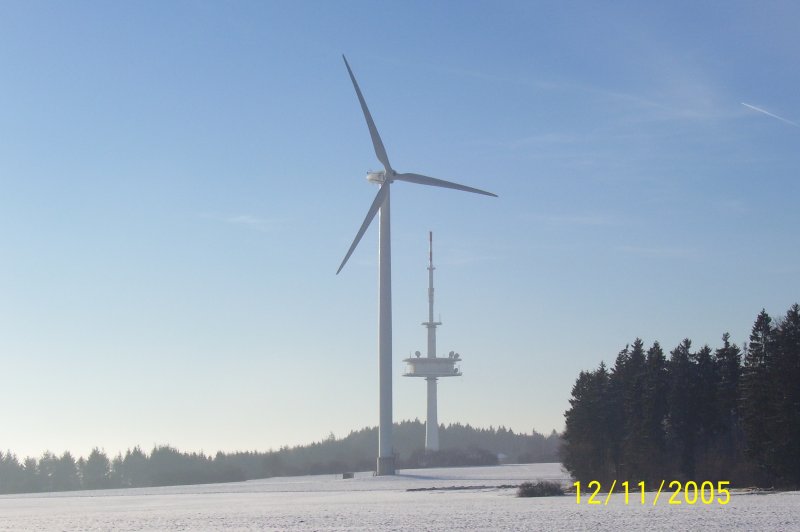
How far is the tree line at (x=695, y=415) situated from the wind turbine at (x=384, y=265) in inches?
827

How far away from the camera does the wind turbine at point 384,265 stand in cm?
12150

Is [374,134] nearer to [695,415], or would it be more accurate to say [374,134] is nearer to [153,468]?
[695,415]

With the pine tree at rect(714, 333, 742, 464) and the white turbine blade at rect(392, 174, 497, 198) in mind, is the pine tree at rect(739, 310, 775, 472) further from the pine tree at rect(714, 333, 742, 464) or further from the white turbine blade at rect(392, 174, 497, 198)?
the white turbine blade at rect(392, 174, 497, 198)

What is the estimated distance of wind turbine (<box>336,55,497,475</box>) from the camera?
122 m

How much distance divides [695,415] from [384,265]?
43.0 meters

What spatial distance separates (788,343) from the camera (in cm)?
7581

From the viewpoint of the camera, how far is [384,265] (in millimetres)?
123438

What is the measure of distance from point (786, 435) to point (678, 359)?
22580mm

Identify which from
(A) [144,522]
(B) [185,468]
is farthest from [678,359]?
(B) [185,468]

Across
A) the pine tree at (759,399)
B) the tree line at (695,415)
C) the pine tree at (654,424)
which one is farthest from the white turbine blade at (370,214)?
the pine tree at (759,399)

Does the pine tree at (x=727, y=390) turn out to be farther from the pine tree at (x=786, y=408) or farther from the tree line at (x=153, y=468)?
the tree line at (x=153, y=468)

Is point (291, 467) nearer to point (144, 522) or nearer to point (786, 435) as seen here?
point (786, 435)

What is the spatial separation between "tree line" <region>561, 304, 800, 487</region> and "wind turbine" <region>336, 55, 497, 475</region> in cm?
2100

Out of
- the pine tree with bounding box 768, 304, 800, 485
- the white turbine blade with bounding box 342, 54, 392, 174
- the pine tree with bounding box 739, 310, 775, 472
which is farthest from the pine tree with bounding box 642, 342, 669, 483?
the white turbine blade with bounding box 342, 54, 392, 174
